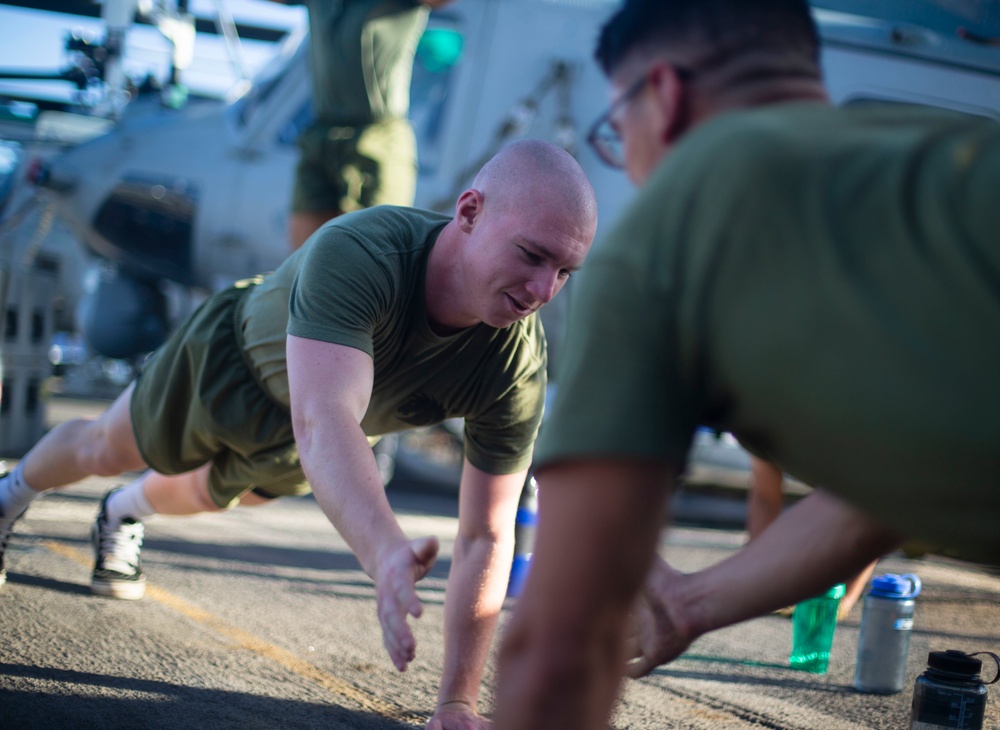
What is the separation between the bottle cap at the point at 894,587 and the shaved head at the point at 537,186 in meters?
1.60

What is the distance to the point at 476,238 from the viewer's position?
2215mm

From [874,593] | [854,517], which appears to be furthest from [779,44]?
[874,593]

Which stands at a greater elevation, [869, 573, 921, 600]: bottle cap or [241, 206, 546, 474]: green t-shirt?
[241, 206, 546, 474]: green t-shirt

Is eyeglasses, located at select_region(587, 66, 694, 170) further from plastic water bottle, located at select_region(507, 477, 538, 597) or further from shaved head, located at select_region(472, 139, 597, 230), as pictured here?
plastic water bottle, located at select_region(507, 477, 538, 597)

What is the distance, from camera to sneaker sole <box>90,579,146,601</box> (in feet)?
10.7

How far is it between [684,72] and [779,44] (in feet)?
0.38

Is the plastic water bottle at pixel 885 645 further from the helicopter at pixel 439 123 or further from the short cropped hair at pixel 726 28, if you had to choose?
the helicopter at pixel 439 123

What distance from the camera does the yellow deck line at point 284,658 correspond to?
241cm

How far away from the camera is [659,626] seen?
1.47 metres

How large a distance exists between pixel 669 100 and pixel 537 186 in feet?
3.49

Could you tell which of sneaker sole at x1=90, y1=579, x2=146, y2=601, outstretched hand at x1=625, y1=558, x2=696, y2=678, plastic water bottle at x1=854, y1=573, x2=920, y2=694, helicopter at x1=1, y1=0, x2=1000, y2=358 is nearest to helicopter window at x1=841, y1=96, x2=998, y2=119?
helicopter at x1=1, y1=0, x2=1000, y2=358

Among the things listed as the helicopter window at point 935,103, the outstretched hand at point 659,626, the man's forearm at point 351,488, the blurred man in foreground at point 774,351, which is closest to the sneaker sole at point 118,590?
the man's forearm at point 351,488

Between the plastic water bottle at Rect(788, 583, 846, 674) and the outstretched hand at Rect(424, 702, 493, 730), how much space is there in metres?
1.41

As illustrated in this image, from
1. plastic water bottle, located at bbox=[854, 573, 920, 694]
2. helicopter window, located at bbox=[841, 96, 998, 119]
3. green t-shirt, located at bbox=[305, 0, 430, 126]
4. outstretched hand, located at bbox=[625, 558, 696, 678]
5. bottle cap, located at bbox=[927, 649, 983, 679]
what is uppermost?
helicopter window, located at bbox=[841, 96, 998, 119]
